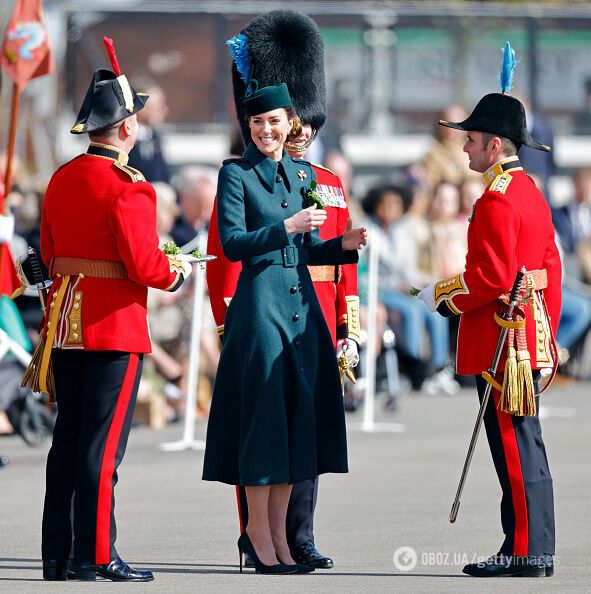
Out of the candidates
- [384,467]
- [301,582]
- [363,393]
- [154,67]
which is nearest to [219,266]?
[301,582]

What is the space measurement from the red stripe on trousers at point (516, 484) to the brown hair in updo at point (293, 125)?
136 centimetres

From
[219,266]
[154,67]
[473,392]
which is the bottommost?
[473,392]

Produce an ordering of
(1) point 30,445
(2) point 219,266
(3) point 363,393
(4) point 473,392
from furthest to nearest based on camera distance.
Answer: (4) point 473,392 → (3) point 363,393 → (1) point 30,445 → (2) point 219,266

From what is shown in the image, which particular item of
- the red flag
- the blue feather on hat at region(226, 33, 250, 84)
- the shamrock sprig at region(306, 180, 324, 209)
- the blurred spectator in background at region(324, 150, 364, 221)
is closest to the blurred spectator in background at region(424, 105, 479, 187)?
the blurred spectator in background at region(324, 150, 364, 221)

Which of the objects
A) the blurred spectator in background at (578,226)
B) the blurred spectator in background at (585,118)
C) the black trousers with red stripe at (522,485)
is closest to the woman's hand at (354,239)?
the black trousers with red stripe at (522,485)

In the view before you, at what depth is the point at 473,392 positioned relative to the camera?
1659 cm

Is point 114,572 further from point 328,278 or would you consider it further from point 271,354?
point 328,278

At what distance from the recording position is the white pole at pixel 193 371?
1267 cm

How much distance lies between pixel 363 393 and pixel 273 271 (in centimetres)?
717

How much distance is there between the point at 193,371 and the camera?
13.0 m

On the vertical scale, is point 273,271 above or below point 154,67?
below

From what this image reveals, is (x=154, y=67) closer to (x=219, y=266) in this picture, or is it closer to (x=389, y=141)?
(x=389, y=141)

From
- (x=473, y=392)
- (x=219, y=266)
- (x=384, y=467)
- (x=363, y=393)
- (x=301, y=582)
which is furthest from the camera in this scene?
(x=473, y=392)

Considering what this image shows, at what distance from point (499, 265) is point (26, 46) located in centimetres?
455
